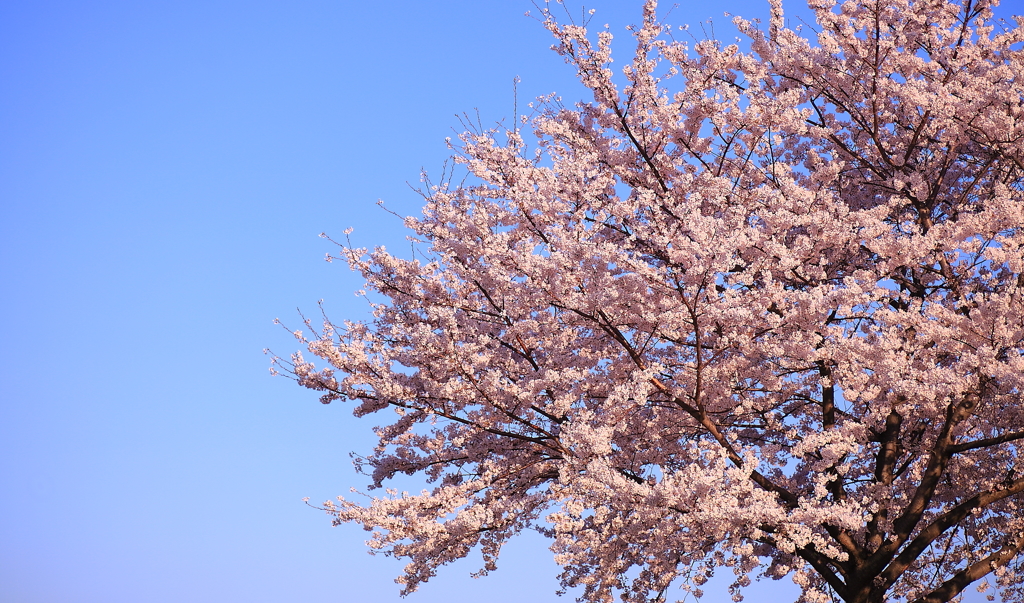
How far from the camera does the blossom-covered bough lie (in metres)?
8.80

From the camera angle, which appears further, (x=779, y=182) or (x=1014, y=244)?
(x=779, y=182)

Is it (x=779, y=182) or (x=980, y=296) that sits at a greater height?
(x=779, y=182)

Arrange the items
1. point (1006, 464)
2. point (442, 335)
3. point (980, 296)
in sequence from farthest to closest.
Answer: point (1006, 464) < point (442, 335) < point (980, 296)

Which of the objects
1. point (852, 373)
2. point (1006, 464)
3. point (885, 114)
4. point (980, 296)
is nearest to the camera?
point (980, 296)

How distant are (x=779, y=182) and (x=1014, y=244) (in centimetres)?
265

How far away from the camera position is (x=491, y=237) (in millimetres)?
9211

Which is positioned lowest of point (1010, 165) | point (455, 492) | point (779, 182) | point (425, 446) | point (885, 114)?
point (455, 492)

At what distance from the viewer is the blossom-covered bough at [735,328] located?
28.9ft

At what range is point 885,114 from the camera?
38.2ft

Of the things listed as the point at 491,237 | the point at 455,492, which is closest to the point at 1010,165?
the point at 491,237

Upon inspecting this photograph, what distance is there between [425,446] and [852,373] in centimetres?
532

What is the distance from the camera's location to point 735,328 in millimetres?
9172

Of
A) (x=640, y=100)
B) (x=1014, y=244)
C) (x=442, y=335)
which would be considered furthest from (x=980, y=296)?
(x=442, y=335)

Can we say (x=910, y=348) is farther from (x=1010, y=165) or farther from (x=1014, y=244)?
(x=1010, y=165)
